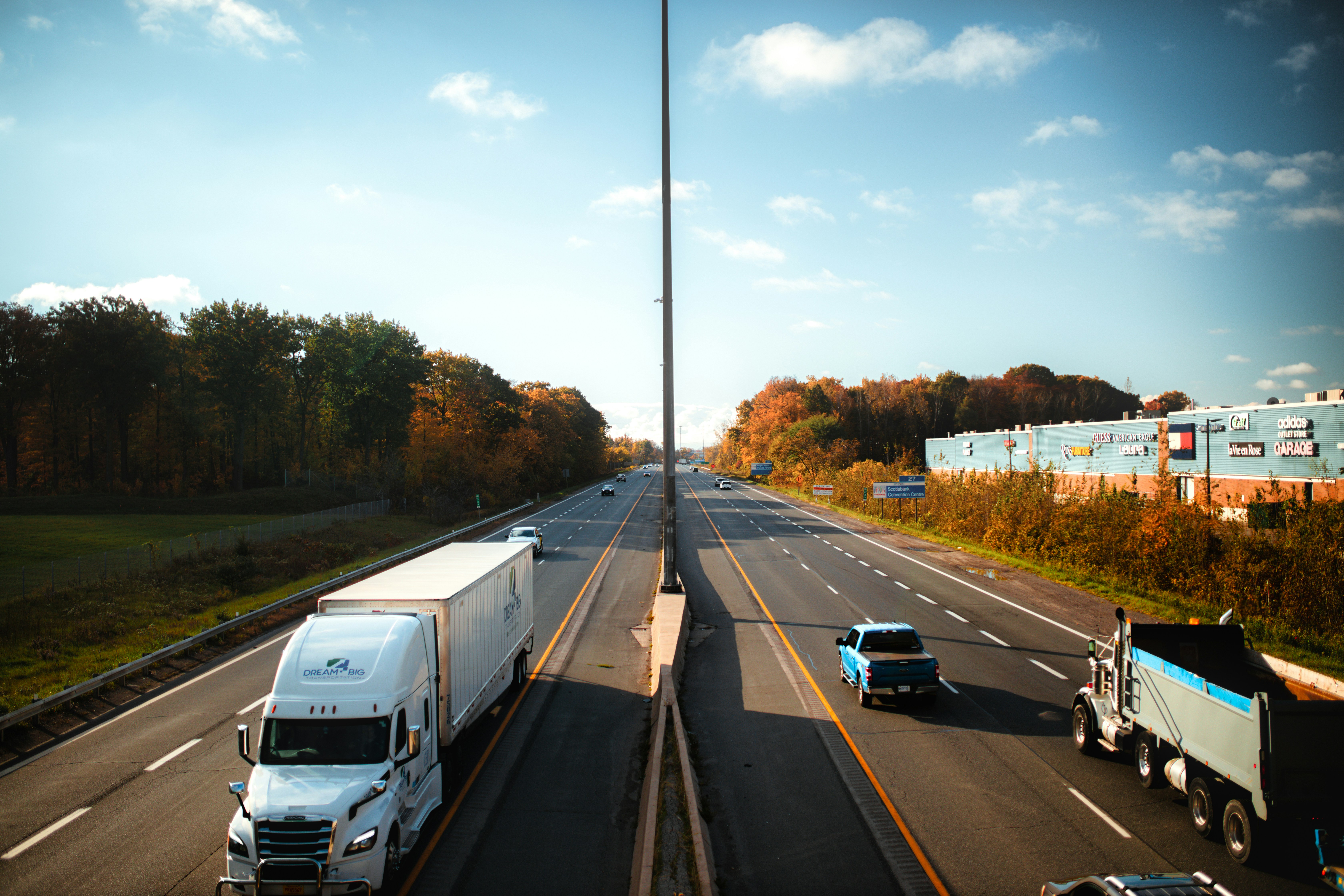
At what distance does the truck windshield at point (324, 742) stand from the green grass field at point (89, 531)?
106ft

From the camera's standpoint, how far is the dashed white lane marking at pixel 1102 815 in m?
9.33

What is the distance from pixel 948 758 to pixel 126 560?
34.1 meters

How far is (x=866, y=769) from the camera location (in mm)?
11672

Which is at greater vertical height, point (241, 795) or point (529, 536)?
point (241, 795)

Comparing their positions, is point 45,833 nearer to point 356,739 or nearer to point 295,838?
point 295,838

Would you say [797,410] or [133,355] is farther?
[797,410]

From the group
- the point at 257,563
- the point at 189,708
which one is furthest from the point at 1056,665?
the point at 257,563

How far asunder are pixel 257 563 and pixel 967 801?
107 ft

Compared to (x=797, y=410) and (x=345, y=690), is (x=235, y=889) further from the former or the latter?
(x=797, y=410)

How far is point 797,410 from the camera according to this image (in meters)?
119

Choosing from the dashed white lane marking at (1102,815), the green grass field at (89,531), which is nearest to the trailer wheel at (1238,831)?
the dashed white lane marking at (1102,815)

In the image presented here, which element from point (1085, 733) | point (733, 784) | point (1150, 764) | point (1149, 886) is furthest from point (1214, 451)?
point (1149, 886)

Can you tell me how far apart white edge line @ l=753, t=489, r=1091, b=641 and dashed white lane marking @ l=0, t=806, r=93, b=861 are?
18.3 metres

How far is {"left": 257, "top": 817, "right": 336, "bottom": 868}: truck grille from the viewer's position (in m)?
7.43
